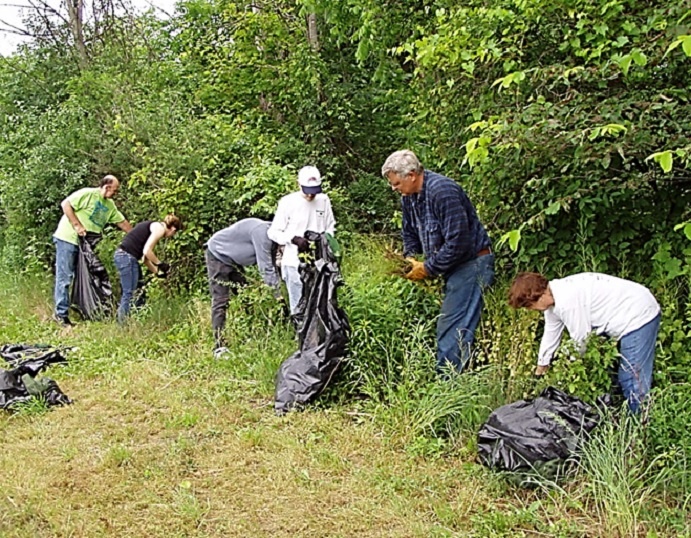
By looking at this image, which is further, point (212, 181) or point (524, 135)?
point (212, 181)

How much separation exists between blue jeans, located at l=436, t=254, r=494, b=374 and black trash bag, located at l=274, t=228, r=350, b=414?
691 mm

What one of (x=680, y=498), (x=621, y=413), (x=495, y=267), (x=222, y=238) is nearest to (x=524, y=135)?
Answer: (x=495, y=267)

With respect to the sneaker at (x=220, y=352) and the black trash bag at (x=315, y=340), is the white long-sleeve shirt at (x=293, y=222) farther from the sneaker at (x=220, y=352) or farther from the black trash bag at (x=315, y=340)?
the sneaker at (x=220, y=352)

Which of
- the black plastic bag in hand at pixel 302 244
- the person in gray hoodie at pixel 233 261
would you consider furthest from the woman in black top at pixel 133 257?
the black plastic bag in hand at pixel 302 244

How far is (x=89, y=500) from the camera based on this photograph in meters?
3.70

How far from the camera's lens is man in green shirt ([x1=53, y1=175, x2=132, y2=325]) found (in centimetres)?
746

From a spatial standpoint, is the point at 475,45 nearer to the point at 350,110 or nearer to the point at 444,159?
the point at 444,159

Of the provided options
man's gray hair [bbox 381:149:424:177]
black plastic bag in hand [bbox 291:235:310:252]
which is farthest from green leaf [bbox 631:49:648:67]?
black plastic bag in hand [bbox 291:235:310:252]

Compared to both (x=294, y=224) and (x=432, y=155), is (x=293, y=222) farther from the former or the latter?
(x=432, y=155)

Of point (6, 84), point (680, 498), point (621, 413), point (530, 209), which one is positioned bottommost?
point (680, 498)

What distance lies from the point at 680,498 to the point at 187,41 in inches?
363

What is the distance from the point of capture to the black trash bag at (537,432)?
139 inches

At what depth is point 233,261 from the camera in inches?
239

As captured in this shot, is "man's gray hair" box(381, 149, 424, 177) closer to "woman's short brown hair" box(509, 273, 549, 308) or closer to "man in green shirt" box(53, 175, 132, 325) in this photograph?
"woman's short brown hair" box(509, 273, 549, 308)
